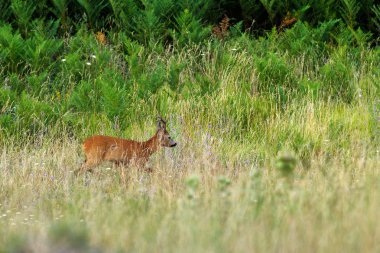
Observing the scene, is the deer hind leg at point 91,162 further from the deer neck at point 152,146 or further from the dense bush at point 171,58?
the dense bush at point 171,58

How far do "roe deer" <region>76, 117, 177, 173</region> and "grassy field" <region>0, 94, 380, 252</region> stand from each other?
0.14 m

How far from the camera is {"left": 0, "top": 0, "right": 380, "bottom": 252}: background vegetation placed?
5.11m

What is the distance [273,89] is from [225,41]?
275 centimetres

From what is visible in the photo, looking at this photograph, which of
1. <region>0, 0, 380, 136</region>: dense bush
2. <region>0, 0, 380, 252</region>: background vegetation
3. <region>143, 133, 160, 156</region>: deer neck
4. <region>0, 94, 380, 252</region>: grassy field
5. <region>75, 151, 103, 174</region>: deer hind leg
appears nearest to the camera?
<region>0, 94, 380, 252</region>: grassy field

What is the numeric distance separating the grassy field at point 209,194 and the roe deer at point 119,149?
0.14 meters

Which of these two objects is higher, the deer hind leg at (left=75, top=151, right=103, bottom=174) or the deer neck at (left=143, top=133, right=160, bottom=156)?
the deer neck at (left=143, top=133, right=160, bottom=156)

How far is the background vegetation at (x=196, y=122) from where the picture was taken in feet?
16.8

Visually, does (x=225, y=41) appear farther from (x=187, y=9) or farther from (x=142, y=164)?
(x=142, y=164)

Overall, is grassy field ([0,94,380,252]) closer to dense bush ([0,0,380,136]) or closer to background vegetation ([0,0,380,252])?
background vegetation ([0,0,380,252])

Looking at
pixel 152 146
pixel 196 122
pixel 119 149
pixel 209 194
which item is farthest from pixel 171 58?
pixel 209 194

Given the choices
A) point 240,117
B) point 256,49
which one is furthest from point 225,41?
point 240,117

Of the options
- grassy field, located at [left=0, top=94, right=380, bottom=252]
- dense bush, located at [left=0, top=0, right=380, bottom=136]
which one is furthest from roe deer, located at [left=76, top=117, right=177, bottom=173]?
dense bush, located at [left=0, top=0, right=380, bottom=136]

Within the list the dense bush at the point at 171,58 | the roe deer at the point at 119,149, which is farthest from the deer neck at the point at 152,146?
the dense bush at the point at 171,58

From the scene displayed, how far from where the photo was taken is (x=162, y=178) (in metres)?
8.21
